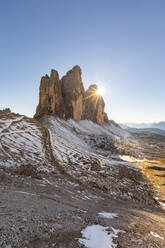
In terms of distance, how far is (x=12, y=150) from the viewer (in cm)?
1939

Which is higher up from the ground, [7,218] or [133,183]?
[7,218]

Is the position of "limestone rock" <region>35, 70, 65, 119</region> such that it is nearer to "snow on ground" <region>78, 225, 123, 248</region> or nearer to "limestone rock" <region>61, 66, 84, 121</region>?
"limestone rock" <region>61, 66, 84, 121</region>

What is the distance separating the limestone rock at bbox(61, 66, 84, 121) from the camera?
285 feet

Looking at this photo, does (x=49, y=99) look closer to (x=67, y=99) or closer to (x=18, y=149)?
(x=67, y=99)

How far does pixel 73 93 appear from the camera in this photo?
88.9 meters

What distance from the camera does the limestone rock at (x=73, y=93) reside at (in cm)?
8694

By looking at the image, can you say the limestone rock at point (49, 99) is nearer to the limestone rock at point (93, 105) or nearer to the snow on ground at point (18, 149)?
the limestone rock at point (93, 105)

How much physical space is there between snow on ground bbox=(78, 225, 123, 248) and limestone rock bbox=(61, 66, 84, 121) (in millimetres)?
78175

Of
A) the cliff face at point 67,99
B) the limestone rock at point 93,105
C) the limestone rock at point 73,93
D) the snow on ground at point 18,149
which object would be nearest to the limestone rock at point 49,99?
the cliff face at point 67,99

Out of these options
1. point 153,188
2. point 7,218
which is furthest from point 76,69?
point 7,218

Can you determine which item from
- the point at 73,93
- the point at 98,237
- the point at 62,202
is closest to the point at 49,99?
the point at 73,93

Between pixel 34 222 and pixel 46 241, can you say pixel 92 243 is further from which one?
pixel 34 222

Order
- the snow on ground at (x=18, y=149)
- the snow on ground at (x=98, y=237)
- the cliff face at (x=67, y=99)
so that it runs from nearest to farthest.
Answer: the snow on ground at (x=98, y=237) → the snow on ground at (x=18, y=149) → the cliff face at (x=67, y=99)

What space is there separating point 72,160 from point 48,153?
4.39 metres
